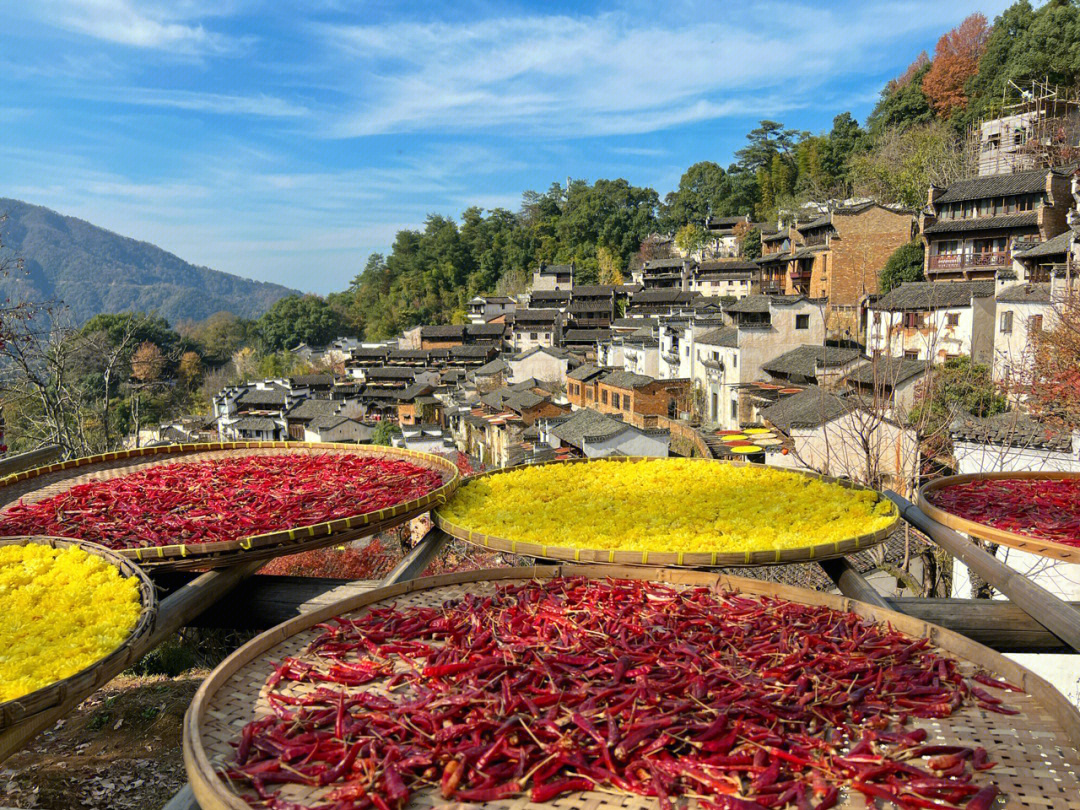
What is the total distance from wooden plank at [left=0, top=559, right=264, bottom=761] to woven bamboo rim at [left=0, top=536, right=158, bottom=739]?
2 centimetres

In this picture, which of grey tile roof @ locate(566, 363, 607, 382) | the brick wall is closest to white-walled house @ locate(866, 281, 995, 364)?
the brick wall

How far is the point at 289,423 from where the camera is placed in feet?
115

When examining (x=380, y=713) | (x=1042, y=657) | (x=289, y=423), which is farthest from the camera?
(x=289, y=423)

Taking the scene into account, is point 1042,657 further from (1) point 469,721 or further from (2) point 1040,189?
(2) point 1040,189

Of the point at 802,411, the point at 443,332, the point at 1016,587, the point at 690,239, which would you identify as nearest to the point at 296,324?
the point at 443,332

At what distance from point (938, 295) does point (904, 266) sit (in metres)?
6.56

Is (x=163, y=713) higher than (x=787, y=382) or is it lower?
lower

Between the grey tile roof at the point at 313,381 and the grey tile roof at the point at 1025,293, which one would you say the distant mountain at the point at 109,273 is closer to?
the grey tile roof at the point at 313,381

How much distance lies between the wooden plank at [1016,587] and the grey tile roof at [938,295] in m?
18.5

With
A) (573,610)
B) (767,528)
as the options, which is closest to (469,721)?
(573,610)

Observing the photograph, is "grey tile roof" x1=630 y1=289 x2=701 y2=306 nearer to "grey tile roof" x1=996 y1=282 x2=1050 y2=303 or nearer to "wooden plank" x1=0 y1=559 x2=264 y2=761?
"grey tile roof" x1=996 y1=282 x2=1050 y2=303

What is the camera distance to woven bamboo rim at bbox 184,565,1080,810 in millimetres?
1362

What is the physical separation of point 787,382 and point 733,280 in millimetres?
17284

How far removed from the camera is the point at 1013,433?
9.46 m
